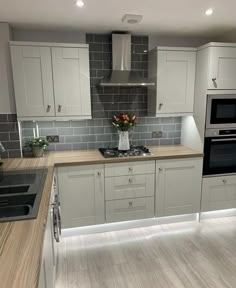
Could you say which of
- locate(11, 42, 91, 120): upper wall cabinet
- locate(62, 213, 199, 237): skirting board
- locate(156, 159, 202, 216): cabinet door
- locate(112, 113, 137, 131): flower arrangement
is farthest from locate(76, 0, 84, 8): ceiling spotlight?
locate(62, 213, 199, 237): skirting board

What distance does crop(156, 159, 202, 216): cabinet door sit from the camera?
2.73m

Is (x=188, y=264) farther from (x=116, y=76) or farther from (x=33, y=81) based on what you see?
(x=33, y=81)

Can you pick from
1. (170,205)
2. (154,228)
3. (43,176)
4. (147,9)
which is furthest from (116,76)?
(154,228)

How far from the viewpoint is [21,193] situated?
63.9 inches

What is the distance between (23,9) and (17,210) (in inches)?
66.9

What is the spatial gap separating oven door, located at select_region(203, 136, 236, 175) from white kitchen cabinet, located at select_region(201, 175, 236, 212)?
0.11 m

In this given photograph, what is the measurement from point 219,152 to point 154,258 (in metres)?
1.46

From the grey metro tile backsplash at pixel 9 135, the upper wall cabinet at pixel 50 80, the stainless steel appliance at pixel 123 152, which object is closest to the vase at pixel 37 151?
the grey metro tile backsplash at pixel 9 135

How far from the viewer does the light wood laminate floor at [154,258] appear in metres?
2.00

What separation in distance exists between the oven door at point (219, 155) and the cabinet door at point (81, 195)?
4.26ft

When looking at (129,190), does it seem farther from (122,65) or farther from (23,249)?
(23,249)

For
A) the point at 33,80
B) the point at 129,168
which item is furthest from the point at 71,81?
the point at 129,168

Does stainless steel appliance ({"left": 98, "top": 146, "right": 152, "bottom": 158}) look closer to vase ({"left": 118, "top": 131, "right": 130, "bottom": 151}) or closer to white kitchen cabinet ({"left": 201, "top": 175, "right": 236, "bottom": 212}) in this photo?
vase ({"left": 118, "top": 131, "right": 130, "bottom": 151})

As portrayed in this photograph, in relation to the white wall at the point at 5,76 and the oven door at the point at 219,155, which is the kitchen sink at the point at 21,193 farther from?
the oven door at the point at 219,155
